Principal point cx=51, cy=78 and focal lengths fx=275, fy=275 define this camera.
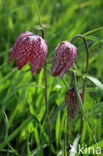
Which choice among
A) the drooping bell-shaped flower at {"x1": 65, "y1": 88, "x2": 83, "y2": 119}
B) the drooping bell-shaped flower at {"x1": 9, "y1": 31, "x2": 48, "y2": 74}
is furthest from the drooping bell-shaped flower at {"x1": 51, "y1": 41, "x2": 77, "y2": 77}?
the drooping bell-shaped flower at {"x1": 65, "y1": 88, "x2": 83, "y2": 119}

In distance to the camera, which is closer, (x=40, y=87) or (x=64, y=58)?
(x=64, y=58)

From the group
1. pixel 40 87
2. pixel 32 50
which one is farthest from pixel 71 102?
pixel 32 50

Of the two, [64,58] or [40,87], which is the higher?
[64,58]

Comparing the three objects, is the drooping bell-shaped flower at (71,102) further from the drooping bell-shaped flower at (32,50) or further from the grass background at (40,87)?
the drooping bell-shaped flower at (32,50)

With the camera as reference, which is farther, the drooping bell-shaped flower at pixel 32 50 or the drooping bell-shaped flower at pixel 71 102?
the drooping bell-shaped flower at pixel 71 102

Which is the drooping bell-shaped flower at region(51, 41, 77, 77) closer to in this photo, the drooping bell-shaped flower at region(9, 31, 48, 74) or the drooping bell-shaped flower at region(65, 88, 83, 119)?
the drooping bell-shaped flower at region(9, 31, 48, 74)

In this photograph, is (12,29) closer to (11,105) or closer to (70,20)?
(70,20)

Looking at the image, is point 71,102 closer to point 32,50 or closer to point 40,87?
point 40,87

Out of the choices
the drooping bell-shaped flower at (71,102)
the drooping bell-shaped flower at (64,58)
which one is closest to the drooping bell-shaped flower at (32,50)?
the drooping bell-shaped flower at (64,58)
